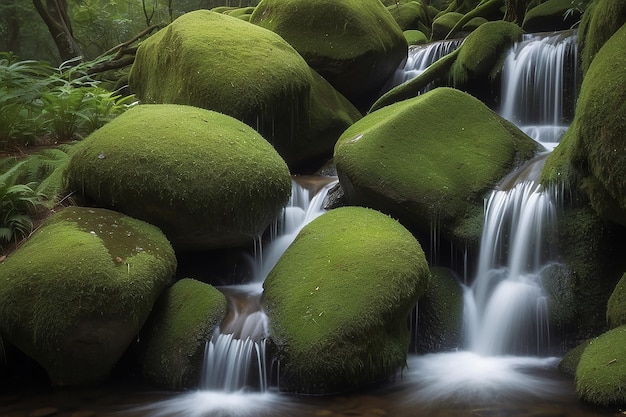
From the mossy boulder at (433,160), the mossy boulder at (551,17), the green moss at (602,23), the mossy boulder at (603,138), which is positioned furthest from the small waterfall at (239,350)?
the mossy boulder at (551,17)

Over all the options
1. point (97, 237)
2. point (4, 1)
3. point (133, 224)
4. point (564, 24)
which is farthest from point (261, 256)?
point (4, 1)

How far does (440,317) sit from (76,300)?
10.1 feet

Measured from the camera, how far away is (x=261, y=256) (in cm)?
634

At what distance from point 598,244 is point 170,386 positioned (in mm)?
3833

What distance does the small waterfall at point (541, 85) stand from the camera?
8.38 meters

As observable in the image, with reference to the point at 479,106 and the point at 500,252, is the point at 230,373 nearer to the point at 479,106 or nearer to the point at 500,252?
the point at 500,252

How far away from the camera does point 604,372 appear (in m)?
4.11

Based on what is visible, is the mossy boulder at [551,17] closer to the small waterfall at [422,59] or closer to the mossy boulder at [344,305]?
the small waterfall at [422,59]

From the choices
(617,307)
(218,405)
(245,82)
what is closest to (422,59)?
(245,82)

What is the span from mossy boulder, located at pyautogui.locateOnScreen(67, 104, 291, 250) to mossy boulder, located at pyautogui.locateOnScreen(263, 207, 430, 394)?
2.15ft

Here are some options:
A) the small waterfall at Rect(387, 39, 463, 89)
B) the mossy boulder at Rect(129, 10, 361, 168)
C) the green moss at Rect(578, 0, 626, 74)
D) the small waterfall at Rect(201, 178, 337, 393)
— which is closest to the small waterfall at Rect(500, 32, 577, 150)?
the green moss at Rect(578, 0, 626, 74)

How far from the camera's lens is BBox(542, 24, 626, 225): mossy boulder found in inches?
185

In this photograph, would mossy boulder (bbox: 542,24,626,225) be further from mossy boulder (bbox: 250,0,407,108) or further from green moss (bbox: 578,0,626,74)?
mossy boulder (bbox: 250,0,407,108)

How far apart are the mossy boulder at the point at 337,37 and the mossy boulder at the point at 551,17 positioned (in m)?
2.57
